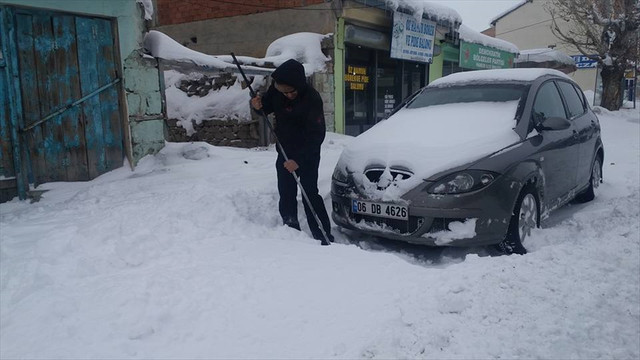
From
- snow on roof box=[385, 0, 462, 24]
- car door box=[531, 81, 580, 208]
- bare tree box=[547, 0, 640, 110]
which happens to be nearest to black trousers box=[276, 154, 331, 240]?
car door box=[531, 81, 580, 208]

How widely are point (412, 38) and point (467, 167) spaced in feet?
34.9

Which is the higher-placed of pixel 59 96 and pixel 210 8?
pixel 210 8

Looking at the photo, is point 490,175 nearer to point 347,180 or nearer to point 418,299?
point 347,180

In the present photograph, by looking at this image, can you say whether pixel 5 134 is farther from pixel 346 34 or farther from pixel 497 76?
pixel 346 34

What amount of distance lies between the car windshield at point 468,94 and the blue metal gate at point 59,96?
3921mm

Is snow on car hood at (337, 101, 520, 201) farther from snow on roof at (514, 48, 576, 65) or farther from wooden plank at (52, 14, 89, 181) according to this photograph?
snow on roof at (514, 48, 576, 65)

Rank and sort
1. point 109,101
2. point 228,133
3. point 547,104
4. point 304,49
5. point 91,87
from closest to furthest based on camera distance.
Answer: point 547,104
point 91,87
point 109,101
point 228,133
point 304,49

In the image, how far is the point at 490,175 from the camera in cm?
375

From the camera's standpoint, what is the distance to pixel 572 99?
567 cm

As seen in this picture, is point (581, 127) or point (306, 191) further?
point (581, 127)

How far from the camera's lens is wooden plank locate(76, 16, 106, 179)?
5752 millimetres

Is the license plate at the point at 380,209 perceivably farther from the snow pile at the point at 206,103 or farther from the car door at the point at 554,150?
the snow pile at the point at 206,103

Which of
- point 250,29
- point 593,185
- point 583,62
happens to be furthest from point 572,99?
point 583,62

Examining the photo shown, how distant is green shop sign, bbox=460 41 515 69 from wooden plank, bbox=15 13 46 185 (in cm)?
1440
